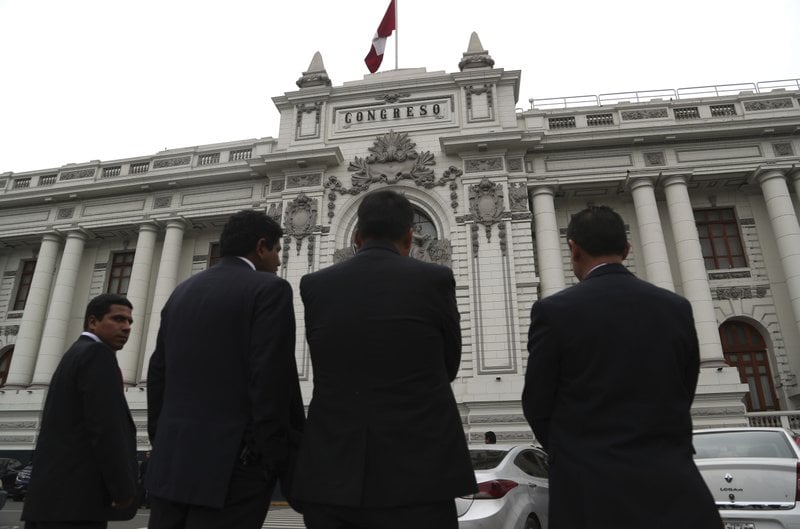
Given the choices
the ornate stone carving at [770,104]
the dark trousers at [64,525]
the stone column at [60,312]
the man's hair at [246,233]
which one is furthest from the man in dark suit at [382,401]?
the stone column at [60,312]

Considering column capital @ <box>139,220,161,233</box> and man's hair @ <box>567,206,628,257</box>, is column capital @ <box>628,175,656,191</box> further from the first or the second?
column capital @ <box>139,220,161,233</box>

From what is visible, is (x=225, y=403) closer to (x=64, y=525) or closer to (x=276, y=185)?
(x=64, y=525)

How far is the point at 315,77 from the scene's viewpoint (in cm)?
Result: 2198

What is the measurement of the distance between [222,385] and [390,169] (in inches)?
695

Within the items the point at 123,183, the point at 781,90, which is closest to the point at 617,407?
the point at 781,90

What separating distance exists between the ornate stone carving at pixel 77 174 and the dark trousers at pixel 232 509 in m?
25.2

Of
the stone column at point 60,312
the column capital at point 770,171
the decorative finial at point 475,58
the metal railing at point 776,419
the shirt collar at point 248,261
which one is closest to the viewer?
the shirt collar at point 248,261

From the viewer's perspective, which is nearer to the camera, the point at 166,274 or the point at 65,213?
the point at 166,274

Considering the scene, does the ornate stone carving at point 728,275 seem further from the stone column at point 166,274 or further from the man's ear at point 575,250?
the stone column at point 166,274

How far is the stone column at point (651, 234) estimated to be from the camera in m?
17.6

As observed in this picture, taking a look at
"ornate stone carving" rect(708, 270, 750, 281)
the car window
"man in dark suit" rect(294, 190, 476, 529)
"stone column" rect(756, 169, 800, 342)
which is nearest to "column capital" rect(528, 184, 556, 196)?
"ornate stone carving" rect(708, 270, 750, 281)

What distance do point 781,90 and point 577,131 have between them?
24.9 feet

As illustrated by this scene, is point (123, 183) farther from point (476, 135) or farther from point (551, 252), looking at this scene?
point (551, 252)

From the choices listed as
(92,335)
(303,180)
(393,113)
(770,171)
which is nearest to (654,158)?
(770,171)
